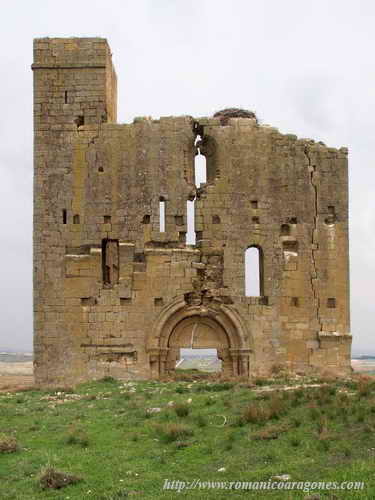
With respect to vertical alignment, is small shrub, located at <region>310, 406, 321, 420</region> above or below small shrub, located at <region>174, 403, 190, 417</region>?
above

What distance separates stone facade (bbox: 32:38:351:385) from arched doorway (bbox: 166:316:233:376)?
1.4 inches

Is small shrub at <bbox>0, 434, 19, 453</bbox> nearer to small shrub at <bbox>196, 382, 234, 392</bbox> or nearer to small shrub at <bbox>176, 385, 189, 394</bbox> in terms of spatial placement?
small shrub at <bbox>176, 385, 189, 394</bbox>

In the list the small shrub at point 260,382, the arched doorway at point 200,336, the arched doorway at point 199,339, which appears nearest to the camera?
the small shrub at point 260,382

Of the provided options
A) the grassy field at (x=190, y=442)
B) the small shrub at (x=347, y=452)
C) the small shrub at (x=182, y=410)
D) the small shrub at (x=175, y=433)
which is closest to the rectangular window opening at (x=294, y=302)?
the grassy field at (x=190, y=442)

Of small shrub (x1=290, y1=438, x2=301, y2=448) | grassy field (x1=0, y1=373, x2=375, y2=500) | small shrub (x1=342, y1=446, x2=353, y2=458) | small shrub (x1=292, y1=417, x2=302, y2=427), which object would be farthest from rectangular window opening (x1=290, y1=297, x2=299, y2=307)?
small shrub (x1=342, y1=446, x2=353, y2=458)

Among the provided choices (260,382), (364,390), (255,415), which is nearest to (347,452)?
(255,415)

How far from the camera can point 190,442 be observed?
988 centimetres

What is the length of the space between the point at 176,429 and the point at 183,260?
810 centimetres

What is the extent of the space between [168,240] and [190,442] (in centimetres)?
871

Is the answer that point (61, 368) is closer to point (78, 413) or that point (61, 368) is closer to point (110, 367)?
point (110, 367)

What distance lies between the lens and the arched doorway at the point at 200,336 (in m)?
17.7

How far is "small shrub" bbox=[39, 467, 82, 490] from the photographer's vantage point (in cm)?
834

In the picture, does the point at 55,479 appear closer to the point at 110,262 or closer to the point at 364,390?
the point at 364,390

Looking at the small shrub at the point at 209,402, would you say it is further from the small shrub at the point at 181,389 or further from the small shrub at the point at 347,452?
the small shrub at the point at 347,452
